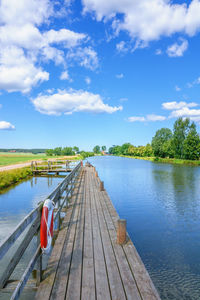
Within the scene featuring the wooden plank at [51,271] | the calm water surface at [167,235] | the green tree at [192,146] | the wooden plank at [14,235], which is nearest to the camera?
the wooden plank at [14,235]

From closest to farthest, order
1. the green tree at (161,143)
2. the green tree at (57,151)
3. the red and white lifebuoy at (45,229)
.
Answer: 1. the red and white lifebuoy at (45,229)
2. the green tree at (161,143)
3. the green tree at (57,151)

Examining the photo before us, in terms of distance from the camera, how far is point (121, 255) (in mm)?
4492

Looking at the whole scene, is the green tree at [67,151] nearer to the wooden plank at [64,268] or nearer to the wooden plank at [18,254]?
the wooden plank at [64,268]

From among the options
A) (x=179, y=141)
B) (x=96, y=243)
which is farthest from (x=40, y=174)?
(x=179, y=141)

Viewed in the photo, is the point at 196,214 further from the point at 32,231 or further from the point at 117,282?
the point at 32,231

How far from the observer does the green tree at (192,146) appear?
197 feet

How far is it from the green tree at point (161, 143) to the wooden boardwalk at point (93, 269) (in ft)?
226

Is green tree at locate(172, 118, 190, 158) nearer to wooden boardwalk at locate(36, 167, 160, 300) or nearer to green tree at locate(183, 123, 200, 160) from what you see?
green tree at locate(183, 123, 200, 160)

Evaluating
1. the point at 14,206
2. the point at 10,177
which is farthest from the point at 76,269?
the point at 10,177

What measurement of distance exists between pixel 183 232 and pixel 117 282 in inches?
281

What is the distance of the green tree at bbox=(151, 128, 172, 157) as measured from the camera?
73.0 m

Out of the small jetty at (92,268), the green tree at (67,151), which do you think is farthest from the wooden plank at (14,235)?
the green tree at (67,151)

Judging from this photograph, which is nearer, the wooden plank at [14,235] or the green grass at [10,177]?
the wooden plank at [14,235]

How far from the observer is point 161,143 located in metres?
79.4
